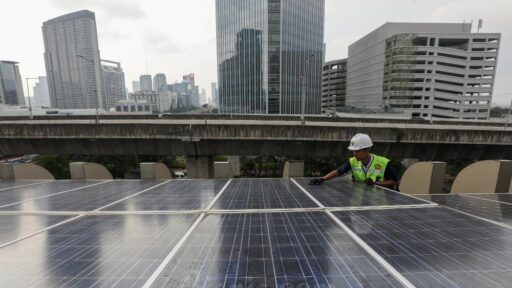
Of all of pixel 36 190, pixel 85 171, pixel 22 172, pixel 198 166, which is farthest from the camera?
pixel 198 166

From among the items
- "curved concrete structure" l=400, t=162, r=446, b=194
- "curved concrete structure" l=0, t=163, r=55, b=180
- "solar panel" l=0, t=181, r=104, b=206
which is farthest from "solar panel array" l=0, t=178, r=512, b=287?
"curved concrete structure" l=0, t=163, r=55, b=180

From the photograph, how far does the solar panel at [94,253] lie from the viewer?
2.43 metres

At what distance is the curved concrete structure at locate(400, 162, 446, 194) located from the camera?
741cm

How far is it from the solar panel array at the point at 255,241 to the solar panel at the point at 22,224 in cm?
2

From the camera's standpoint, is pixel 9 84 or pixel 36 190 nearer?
pixel 36 190

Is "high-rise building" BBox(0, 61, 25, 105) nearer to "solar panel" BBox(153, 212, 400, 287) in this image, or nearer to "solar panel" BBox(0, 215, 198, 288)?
"solar panel" BBox(0, 215, 198, 288)

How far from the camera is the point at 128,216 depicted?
4.32 metres

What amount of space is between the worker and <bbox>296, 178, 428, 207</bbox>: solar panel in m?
0.27

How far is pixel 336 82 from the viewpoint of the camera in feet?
367

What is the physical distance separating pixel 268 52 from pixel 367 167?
67907 millimetres

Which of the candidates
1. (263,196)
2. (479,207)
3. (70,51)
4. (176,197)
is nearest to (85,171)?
(176,197)

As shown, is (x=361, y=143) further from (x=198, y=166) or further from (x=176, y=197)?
(x=198, y=166)

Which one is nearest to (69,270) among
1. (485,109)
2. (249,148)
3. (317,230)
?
(317,230)

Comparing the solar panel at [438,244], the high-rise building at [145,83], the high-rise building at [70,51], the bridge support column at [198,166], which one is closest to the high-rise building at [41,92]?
the high-rise building at [145,83]
